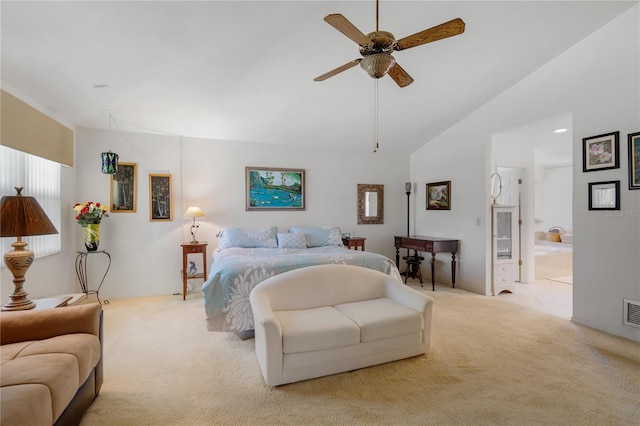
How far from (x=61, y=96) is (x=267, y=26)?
2.47 m

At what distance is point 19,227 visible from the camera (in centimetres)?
198

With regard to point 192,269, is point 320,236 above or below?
above

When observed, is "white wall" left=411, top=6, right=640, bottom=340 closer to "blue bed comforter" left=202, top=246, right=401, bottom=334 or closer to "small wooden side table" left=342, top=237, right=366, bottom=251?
"small wooden side table" left=342, top=237, right=366, bottom=251

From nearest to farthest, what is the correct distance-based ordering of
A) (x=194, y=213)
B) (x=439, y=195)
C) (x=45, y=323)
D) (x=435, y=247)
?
(x=45, y=323) → (x=194, y=213) → (x=435, y=247) → (x=439, y=195)

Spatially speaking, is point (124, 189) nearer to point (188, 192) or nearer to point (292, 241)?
point (188, 192)

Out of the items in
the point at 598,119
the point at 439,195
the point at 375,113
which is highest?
the point at 375,113

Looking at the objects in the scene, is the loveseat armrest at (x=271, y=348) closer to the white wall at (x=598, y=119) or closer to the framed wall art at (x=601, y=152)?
the white wall at (x=598, y=119)

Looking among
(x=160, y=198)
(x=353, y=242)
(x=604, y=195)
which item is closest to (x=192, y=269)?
(x=160, y=198)

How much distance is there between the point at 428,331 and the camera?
262cm

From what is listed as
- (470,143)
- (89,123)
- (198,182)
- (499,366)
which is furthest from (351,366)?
(89,123)

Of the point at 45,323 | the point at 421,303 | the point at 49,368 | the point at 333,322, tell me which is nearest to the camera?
the point at 49,368

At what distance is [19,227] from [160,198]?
8.79 feet

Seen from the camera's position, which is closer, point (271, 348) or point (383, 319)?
point (271, 348)

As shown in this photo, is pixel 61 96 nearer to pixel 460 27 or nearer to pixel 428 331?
pixel 460 27
